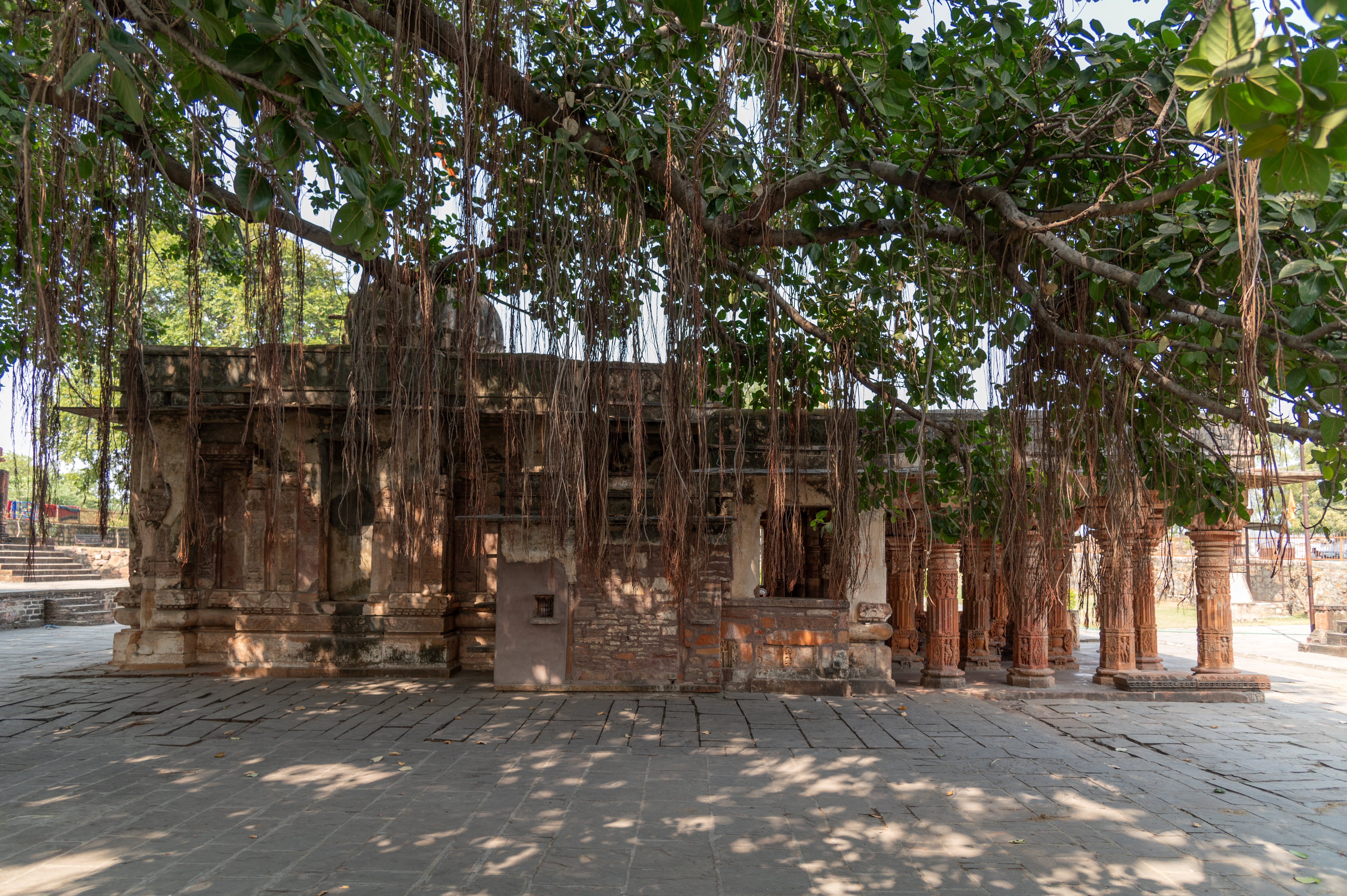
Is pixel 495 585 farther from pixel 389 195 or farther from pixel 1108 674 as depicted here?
pixel 389 195

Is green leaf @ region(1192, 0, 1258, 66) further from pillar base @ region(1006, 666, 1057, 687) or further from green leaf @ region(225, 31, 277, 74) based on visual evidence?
pillar base @ region(1006, 666, 1057, 687)

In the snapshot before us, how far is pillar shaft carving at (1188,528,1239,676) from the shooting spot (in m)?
8.87

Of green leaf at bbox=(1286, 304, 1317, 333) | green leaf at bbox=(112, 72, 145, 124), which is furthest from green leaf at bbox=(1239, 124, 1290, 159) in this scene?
green leaf at bbox=(112, 72, 145, 124)

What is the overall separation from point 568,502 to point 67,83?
3.19 meters

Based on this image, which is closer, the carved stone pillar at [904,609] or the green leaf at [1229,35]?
the green leaf at [1229,35]

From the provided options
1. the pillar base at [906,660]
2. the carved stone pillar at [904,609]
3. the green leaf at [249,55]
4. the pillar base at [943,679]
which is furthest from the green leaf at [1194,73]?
the pillar base at [906,660]

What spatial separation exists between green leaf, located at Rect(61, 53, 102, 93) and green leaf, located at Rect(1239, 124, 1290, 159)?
2924 millimetres

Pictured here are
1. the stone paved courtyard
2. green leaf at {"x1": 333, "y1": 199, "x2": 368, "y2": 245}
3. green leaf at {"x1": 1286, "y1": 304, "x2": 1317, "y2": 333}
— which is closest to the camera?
green leaf at {"x1": 333, "y1": 199, "x2": 368, "y2": 245}

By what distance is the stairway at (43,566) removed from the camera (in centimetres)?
2073

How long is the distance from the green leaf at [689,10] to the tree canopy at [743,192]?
2 cm

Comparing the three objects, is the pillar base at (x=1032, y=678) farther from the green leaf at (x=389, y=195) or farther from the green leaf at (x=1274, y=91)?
the green leaf at (x=389, y=195)

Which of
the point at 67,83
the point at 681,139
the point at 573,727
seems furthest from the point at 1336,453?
the point at 573,727

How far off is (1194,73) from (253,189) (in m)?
2.66

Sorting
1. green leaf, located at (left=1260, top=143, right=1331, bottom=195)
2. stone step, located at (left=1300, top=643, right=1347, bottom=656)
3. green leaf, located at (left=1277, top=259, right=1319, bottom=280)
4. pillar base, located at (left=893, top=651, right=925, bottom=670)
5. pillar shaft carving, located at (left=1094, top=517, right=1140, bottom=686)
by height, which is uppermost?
green leaf, located at (left=1277, top=259, right=1319, bottom=280)
